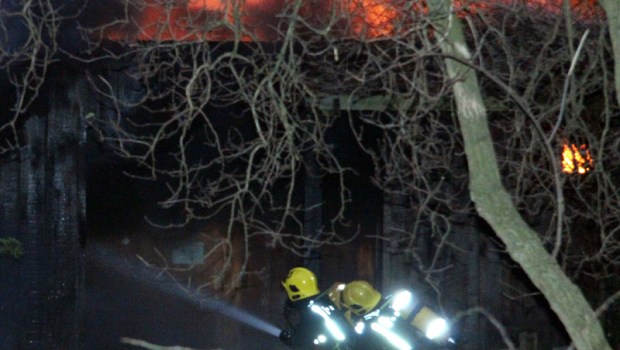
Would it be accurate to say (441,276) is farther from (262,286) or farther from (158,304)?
(158,304)

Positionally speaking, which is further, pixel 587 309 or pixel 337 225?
pixel 337 225

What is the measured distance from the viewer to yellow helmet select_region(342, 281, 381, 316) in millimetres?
7746

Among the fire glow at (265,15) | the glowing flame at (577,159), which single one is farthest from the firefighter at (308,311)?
the glowing flame at (577,159)

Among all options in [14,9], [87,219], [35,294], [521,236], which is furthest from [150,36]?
[521,236]

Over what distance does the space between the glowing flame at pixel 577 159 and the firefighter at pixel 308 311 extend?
2002 millimetres

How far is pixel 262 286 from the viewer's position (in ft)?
30.5

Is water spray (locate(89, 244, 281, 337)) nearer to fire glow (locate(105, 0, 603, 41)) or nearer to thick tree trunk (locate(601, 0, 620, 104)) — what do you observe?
fire glow (locate(105, 0, 603, 41))

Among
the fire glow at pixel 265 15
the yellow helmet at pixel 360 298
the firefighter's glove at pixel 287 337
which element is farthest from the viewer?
the firefighter's glove at pixel 287 337

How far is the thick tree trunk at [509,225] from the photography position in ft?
14.4

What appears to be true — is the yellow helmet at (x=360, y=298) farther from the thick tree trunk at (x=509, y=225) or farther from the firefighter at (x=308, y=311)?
the thick tree trunk at (x=509, y=225)

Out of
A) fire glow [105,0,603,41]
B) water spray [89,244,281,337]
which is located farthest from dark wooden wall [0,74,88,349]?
fire glow [105,0,603,41]

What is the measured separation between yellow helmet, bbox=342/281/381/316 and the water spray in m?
1.41

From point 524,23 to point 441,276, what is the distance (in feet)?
9.94

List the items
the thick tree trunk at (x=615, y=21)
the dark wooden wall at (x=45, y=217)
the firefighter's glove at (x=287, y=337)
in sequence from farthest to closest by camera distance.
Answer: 1. the dark wooden wall at (x=45, y=217)
2. the firefighter's glove at (x=287, y=337)
3. the thick tree trunk at (x=615, y=21)
